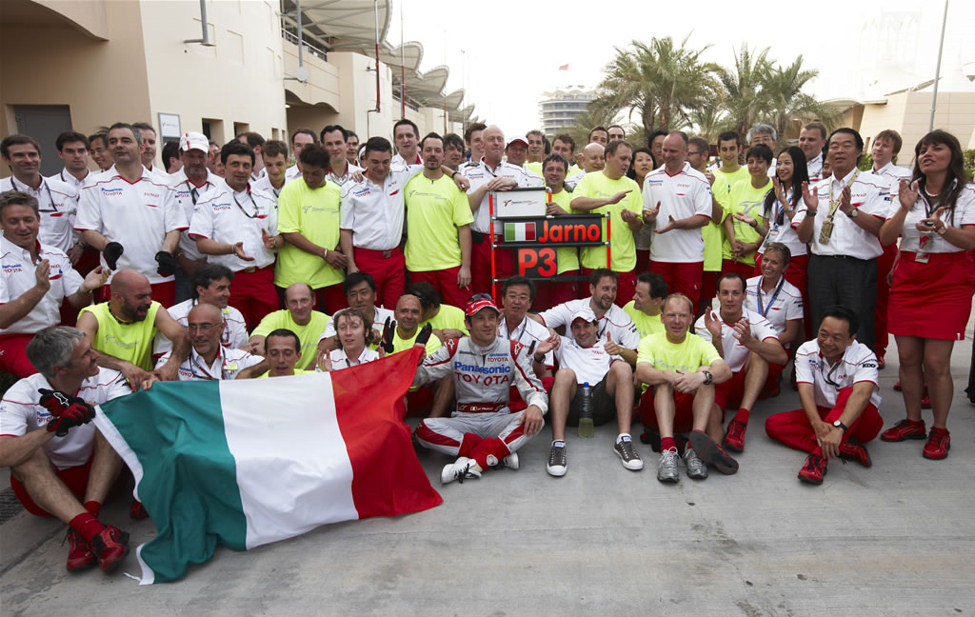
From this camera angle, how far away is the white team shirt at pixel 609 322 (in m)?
5.18

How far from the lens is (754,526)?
3529 mm

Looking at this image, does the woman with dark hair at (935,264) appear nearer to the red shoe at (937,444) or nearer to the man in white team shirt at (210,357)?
the red shoe at (937,444)

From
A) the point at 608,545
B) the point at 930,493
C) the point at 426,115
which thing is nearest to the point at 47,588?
the point at 608,545

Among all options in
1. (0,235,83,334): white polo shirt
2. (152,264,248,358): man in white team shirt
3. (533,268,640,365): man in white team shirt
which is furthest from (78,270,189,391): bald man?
(533,268,640,365): man in white team shirt

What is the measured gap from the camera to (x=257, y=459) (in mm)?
3521

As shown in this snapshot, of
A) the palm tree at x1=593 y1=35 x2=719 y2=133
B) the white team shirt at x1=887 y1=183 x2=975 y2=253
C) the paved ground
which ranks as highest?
the palm tree at x1=593 y1=35 x2=719 y2=133

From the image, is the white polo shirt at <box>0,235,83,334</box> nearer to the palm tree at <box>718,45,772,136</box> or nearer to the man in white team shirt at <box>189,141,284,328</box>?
the man in white team shirt at <box>189,141,284,328</box>

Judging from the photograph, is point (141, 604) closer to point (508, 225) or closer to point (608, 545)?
point (608, 545)

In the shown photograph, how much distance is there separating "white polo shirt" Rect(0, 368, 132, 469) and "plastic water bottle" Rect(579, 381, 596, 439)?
303 centimetres

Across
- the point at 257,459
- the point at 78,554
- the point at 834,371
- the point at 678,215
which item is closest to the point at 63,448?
the point at 78,554

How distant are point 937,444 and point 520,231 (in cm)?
358

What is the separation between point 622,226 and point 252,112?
15646mm

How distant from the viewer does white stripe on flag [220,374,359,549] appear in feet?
11.4

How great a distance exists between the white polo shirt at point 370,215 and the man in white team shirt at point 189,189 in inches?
43.9
